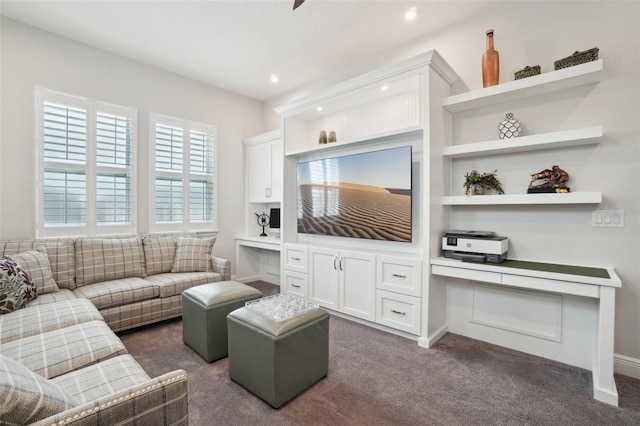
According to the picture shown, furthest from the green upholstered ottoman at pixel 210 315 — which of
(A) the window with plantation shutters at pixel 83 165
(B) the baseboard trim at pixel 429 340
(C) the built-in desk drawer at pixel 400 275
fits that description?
(A) the window with plantation shutters at pixel 83 165

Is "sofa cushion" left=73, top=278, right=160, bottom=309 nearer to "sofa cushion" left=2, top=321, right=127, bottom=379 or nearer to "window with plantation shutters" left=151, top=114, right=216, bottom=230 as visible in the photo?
"sofa cushion" left=2, top=321, right=127, bottom=379

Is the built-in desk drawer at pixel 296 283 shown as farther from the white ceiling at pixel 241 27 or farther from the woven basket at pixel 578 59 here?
the woven basket at pixel 578 59

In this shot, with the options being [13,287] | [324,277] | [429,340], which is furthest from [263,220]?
[429,340]

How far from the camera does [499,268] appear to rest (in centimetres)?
224

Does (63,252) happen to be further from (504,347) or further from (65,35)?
(504,347)

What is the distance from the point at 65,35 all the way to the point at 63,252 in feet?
7.55

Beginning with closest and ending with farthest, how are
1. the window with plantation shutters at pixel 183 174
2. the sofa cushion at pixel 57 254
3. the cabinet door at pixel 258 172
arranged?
1. the sofa cushion at pixel 57 254
2. the window with plantation shutters at pixel 183 174
3. the cabinet door at pixel 258 172

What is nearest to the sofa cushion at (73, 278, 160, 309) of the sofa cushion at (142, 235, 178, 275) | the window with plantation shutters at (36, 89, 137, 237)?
the sofa cushion at (142, 235, 178, 275)

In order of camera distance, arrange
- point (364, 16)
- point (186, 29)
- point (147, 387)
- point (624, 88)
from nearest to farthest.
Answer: point (147, 387) → point (624, 88) → point (364, 16) → point (186, 29)

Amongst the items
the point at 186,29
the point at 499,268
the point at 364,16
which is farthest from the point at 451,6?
the point at 186,29

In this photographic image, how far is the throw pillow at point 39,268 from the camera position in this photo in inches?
97.8

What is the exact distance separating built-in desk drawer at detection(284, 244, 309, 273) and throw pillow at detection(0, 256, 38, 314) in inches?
92.2

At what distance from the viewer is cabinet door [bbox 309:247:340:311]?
10.6 ft

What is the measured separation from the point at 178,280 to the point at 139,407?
90.7 inches
